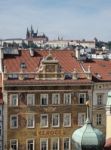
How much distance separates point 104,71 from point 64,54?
3.87 meters

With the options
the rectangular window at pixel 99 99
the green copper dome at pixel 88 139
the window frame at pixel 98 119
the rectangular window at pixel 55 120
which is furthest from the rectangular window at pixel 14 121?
the green copper dome at pixel 88 139

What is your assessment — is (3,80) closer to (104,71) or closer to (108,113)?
(104,71)

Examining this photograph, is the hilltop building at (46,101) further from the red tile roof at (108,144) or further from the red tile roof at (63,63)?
the red tile roof at (108,144)

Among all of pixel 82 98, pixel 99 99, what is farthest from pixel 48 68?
pixel 99 99

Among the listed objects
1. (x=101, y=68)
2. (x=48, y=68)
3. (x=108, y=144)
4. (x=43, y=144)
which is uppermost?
(x=48, y=68)

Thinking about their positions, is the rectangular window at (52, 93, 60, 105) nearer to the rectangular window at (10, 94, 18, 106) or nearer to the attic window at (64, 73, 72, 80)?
the attic window at (64, 73, 72, 80)

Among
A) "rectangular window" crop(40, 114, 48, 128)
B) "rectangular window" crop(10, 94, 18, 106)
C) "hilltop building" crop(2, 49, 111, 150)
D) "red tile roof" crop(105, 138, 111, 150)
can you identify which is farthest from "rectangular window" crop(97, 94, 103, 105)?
"red tile roof" crop(105, 138, 111, 150)

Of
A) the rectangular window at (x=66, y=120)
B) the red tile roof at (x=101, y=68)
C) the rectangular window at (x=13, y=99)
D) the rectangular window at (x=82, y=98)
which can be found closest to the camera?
the rectangular window at (x=13, y=99)

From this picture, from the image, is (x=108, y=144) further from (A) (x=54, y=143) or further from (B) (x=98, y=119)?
(B) (x=98, y=119)

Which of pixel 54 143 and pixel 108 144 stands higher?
pixel 108 144

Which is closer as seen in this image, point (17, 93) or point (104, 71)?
point (17, 93)

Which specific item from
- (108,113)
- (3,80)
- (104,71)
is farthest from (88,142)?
(104,71)

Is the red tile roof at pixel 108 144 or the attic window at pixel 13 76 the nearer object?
the red tile roof at pixel 108 144

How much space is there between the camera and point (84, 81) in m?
47.4
